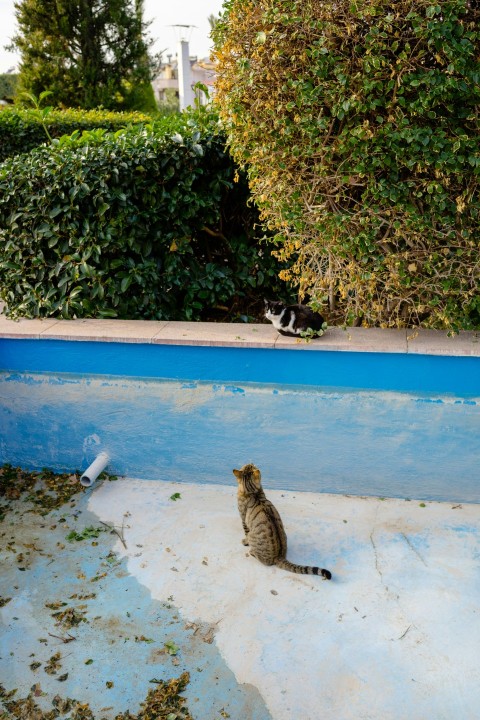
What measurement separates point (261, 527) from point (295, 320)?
1.46 m

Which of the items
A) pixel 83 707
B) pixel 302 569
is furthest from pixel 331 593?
pixel 83 707

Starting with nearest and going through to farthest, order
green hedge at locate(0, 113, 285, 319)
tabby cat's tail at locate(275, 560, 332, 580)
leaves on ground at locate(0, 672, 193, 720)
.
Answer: leaves on ground at locate(0, 672, 193, 720)
tabby cat's tail at locate(275, 560, 332, 580)
green hedge at locate(0, 113, 285, 319)

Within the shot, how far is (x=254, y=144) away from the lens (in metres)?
4.31

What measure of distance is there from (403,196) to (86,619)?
3050 mm

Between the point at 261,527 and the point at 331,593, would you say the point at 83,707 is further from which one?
the point at 331,593

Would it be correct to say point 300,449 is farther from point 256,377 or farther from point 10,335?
point 10,335

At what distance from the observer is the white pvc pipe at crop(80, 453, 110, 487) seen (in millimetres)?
4324

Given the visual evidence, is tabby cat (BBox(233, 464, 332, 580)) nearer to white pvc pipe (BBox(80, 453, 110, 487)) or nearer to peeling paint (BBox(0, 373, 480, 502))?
peeling paint (BBox(0, 373, 480, 502))

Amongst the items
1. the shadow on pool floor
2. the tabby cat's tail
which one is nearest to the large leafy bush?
the tabby cat's tail

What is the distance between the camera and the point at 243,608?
3398 millimetres

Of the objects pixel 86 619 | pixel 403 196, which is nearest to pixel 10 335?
pixel 86 619

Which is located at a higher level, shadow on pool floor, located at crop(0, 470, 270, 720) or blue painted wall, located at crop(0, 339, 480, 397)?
blue painted wall, located at crop(0, 339, 480, 397)

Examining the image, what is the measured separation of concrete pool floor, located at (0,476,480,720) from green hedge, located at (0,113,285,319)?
160 cm

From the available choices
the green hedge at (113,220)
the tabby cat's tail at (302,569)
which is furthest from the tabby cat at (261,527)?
the green hedge at (113,220)
